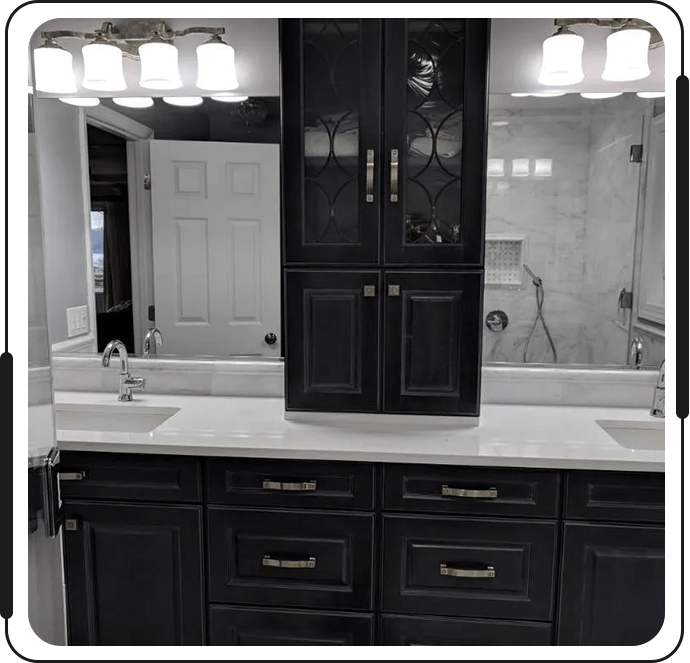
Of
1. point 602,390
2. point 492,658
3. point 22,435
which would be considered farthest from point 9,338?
point 602,390

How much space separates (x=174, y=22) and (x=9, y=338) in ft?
5.71

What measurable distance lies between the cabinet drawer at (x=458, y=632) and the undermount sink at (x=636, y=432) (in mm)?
627

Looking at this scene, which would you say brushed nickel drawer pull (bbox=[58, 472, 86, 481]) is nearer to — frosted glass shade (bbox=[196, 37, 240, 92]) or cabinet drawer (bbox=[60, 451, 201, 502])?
cabinet drawer (bbox=[60, 451, 201, 502])

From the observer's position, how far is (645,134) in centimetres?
188

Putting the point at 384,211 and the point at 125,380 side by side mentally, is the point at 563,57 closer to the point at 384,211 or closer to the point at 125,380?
the point at 384,211

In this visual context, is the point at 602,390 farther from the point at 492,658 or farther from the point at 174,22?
the point at 174,22

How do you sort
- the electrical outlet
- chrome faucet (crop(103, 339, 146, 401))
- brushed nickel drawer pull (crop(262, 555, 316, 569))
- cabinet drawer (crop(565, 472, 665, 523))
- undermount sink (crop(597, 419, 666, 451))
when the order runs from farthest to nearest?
1. the electrical outlet
2. chrome faucet (crop(103, 339, 146, 401))
3. undermount sink (crop(597, 419, 666, 451))
4. brushed nickel drawer pull (crop(262, 555, 316, 569))
5. cabinet drawer (crop(565, 472, 665, 523))

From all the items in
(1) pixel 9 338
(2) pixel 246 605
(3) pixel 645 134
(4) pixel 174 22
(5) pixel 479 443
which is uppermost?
(4) pixel 174 22

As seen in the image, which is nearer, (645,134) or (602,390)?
(645,134)

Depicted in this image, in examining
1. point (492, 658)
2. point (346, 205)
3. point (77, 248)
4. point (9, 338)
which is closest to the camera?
point (9, 338)

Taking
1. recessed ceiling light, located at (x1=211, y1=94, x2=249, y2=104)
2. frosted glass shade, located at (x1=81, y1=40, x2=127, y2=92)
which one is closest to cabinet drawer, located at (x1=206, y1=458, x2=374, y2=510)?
recessed ceiling light, located at (x1=211, y1=94, x2=249, y2=104)

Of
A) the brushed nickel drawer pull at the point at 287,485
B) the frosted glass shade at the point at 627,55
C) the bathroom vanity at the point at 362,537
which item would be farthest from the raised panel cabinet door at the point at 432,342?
the frosted glass shade at the point at 627,55

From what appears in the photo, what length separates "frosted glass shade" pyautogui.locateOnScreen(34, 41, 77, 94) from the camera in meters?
1.97

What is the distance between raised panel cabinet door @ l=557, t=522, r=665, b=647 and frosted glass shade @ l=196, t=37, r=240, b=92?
5.63 ft
